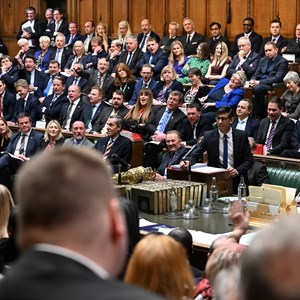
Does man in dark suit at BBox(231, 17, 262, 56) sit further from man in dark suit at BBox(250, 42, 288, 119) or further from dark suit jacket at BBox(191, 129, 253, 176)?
dark suit jacket at BBox(191, 129, 253, 176)

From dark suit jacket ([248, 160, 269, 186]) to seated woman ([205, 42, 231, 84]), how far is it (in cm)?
434

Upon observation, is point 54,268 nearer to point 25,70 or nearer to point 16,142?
point 16,142

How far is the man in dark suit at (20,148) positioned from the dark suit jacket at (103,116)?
3.48 ft

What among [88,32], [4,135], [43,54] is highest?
[88,32]

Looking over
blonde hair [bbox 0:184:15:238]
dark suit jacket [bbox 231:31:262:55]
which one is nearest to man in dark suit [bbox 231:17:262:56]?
dark suit jacket [bbox 231:31:262:55]

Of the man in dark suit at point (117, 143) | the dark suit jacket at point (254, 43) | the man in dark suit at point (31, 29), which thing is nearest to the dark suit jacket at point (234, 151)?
the man in dark suit at point (117, 143)

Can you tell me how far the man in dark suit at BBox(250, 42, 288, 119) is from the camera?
10.8 meters

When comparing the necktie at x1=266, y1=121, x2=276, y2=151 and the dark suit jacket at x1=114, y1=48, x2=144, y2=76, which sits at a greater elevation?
the dark suit jacket at x1=114, y1=48, x2=144, y2=76

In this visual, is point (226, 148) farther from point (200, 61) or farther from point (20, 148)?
point (200, 61)

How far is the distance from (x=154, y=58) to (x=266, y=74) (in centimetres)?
226

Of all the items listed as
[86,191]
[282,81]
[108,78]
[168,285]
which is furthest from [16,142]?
[86,191]

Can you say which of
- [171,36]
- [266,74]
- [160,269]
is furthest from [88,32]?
[160,269]

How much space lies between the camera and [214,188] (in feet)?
22.8

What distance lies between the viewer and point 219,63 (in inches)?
484
